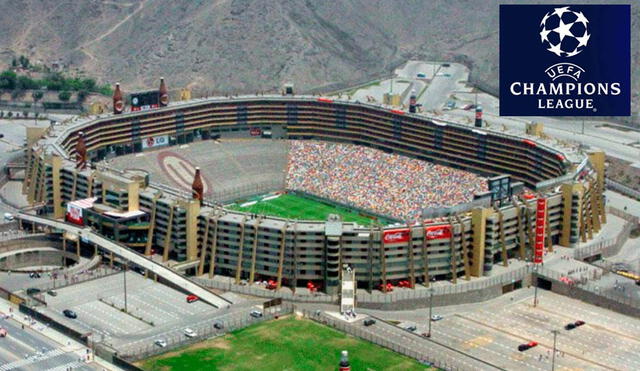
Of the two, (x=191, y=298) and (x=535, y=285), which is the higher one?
(x=191, y=298)

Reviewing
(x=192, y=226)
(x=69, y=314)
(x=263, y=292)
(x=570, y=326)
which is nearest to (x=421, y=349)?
(x=570, y=326)

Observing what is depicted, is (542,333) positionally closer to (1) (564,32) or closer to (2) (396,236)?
(2) (396,236)

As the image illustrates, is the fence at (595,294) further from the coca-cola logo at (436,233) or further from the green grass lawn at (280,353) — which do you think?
the green grass lawn at (280,353)

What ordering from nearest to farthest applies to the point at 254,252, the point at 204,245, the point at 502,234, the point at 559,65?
the point at 559,65
the point at 254,252
the point at 204,245
the point at 502,234

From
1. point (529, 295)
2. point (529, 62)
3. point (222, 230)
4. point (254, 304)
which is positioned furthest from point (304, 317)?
point (529, 62)

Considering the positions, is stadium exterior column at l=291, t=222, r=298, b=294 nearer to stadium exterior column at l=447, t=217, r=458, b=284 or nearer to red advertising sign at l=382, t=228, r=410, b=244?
red advertising sign at l=382, t=228, r=410, b=244

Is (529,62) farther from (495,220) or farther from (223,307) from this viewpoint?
(223,307)

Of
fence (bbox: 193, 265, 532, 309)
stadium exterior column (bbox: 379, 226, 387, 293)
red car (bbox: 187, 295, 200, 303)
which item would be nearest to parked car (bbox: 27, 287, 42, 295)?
red car (bbox: 187, 295, 200, 303)
